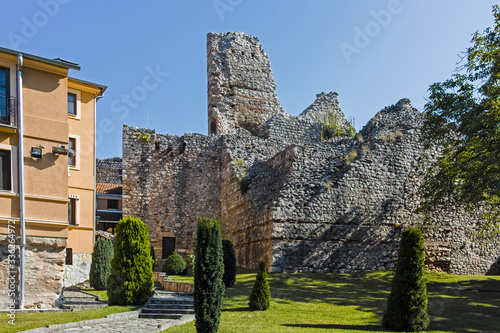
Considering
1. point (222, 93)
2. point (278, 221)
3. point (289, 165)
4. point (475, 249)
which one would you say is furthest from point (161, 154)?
point (475, 249)

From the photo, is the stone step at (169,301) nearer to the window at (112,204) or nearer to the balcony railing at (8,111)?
the balcony railing at (8,111)

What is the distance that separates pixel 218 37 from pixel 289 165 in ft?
45.2

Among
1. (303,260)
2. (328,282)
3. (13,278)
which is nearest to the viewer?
(13,278)

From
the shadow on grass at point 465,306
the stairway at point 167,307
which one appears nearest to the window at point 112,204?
the stairway at point 167,307

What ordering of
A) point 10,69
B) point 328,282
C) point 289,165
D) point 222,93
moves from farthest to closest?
point 222,93 → point 289,165 → point 328,282 → point 10,69

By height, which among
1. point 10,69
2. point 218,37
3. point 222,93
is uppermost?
point 218,37

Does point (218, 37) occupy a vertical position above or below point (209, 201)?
above

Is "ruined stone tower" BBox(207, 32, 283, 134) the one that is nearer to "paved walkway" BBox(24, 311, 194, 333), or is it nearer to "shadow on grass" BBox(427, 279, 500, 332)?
"shadow on grass" BBox(427, 279, 500, 332)

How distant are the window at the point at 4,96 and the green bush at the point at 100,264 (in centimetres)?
662

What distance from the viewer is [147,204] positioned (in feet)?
82.9

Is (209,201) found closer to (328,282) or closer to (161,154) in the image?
(161,154)

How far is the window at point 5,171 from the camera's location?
13086 mm

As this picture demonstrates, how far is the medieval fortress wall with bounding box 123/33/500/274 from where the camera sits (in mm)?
18781

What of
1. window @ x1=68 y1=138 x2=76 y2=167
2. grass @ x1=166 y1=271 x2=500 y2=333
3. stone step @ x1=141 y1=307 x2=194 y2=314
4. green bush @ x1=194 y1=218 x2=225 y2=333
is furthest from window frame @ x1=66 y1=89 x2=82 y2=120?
green bush @ x1=194 y1=218 x2=225 y2=333
